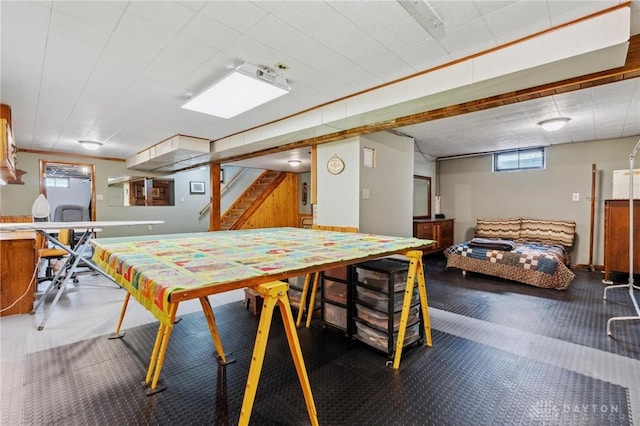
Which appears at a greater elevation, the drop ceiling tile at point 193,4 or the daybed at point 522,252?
the drop ceiling tile at point 193,4

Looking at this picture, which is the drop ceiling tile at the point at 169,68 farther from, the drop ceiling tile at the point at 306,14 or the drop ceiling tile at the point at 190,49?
the drop ceiling tile at the point at 306,14

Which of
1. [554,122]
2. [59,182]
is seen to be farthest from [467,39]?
[59,182]

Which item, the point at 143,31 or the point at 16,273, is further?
the point at 16,273

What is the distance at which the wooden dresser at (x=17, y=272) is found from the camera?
301cm

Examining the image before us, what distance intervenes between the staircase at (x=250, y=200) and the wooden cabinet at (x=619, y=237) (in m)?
7.32

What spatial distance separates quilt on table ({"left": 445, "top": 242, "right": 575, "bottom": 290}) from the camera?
3.91 meters

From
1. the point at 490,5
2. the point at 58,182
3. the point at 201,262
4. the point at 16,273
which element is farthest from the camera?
the point at 58,182

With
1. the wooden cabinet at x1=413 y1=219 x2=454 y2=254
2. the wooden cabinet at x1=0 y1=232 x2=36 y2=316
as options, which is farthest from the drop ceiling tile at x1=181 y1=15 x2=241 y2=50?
the wooden cabinet at x1=413 y1=219 x2=454 y2=254

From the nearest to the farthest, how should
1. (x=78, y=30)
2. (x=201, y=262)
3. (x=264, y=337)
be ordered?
(x=264, y=337), (x=201, y=262), (x=78, y=30)

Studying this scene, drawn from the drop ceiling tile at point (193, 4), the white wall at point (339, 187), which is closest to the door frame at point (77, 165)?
the white wall at point (339, 187)

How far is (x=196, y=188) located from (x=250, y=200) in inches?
61.6

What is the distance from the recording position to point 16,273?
10.1ft

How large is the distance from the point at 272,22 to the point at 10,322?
145 inches

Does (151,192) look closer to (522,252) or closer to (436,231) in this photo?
(436,231)
